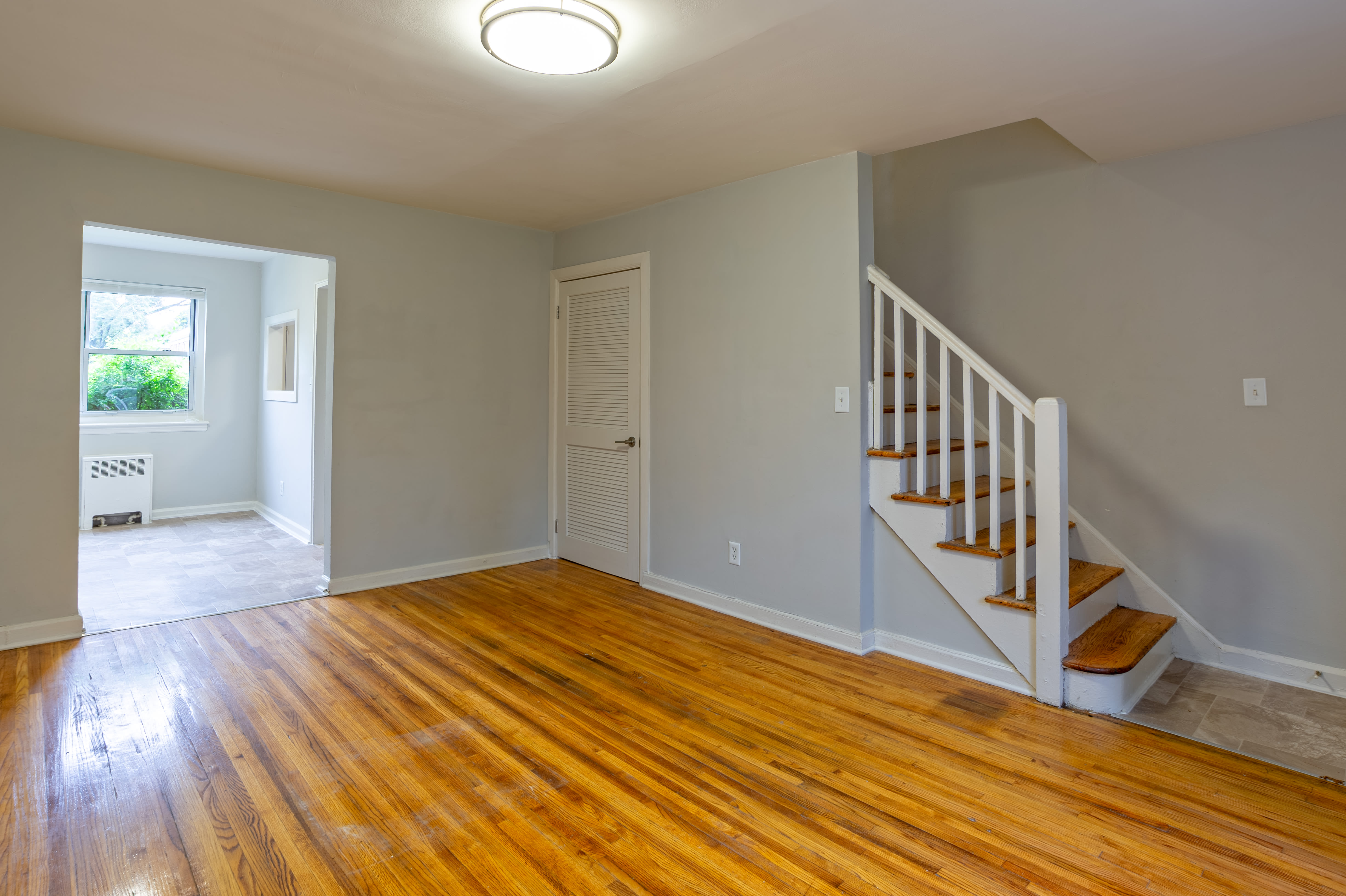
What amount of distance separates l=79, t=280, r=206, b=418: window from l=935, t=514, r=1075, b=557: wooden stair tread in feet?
22.8

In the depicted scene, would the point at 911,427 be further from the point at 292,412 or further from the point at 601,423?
the point at 292,412

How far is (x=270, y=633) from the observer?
11.5ft

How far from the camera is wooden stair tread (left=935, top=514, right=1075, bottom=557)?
289 cm

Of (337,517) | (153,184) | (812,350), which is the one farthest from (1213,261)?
(153,184)

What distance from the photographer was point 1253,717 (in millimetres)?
2621

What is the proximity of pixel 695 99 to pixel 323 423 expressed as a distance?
4013 millimetres

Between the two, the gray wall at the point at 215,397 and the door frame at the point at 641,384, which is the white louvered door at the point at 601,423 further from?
the gray wall at the point at 215,397

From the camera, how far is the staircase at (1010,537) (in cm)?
269

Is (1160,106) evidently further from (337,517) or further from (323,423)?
(323,423)

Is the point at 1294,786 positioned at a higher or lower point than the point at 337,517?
lower

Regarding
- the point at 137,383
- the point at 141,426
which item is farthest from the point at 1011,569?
the point at 137,383

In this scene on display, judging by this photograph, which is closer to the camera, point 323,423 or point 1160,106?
point 1160,106

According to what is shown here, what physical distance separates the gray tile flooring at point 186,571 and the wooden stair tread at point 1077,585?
3.70 metres

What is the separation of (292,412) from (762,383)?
14.5 feet
